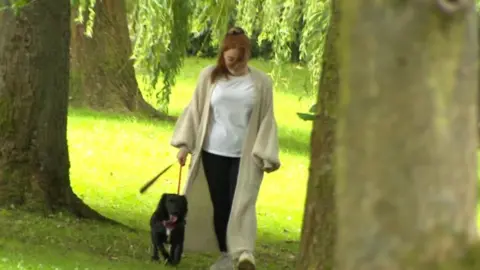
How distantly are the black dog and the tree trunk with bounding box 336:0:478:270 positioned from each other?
241 inches

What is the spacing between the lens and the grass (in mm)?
8938

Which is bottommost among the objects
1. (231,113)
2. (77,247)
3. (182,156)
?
(77,247)

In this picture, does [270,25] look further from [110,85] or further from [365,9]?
[365,9]

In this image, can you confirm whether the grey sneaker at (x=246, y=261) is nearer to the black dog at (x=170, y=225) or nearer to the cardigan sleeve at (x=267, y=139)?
the black dog at (x=170, y=225)

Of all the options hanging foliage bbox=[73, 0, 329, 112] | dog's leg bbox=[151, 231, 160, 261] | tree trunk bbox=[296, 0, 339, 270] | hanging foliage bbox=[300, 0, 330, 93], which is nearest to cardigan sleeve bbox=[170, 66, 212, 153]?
dog's leg bbox=[151, 231, 160, 261]

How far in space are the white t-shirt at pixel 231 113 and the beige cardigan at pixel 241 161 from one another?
44mm

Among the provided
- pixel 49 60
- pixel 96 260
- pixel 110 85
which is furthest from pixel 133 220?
pixel 110 85

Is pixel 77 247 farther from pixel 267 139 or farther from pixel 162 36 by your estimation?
pixel 162 36

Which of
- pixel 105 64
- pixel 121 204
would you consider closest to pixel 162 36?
pixel 121 204

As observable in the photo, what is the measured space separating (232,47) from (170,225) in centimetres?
136

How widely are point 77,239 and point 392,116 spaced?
7525mm

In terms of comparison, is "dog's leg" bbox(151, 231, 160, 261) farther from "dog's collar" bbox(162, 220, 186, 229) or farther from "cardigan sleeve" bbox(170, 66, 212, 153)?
"cardigan sleeve" bbox(170, 66, 212, 153)

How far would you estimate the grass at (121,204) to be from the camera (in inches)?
352

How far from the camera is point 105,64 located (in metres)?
22.2
